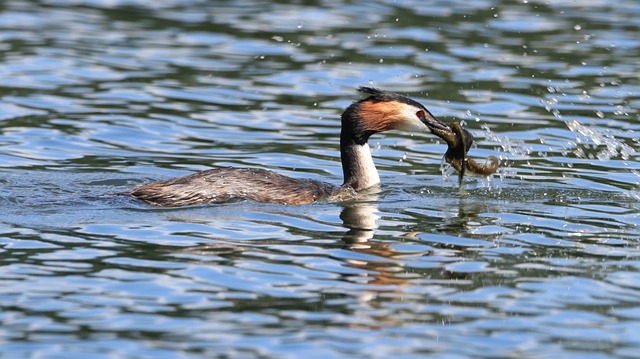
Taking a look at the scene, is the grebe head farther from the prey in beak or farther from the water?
the water

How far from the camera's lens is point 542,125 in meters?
15.3

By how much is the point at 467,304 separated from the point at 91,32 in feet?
42.5

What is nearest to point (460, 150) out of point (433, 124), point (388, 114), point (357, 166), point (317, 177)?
point (433, 124)

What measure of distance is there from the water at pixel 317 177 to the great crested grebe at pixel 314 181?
0.58 ft

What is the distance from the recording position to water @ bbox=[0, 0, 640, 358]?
7.66 metres

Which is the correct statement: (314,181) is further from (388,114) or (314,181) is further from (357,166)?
(388,114)

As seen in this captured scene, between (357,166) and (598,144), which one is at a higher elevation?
(357,166)

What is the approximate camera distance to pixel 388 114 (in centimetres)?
1187

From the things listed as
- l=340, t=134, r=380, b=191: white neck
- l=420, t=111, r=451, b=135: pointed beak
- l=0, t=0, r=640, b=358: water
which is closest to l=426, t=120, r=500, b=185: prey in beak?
l=420, t=111, r=451, b=135: pointed beak

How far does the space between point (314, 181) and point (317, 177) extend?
134cm

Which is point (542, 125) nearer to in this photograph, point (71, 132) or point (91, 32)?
point (71, 132)

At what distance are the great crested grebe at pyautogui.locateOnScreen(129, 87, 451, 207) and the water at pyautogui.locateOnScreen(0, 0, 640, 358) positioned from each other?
18 centimetres

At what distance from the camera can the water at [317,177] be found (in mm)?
7660

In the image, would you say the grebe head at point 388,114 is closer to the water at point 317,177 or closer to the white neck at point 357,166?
the white neck at point 357,166
